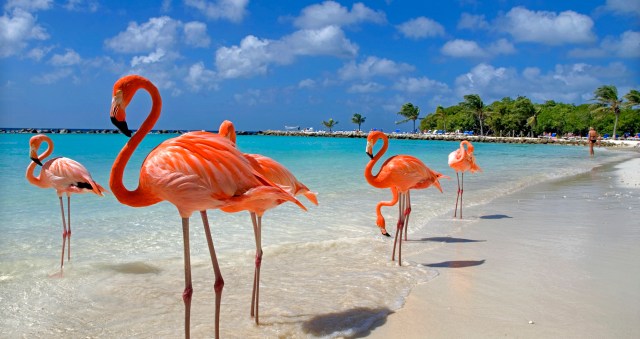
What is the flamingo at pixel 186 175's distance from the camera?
2.98 m

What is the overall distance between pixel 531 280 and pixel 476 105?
8223 cm

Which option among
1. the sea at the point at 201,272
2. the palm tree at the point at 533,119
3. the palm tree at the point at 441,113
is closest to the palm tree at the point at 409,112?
the palm tree at the point at 441,113

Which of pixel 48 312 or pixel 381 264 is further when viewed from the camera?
pixel 381 264

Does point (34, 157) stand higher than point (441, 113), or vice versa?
point (441, 113)

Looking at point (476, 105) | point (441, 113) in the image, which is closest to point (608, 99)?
point (476, 105)

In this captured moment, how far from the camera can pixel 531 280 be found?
15.3 feet

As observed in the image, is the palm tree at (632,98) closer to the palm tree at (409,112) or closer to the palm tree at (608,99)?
the palm tree at (608,99)

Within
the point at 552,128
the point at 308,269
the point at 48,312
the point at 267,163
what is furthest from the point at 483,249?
the point at 552,128

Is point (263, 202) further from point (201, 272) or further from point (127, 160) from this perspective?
point (201, 272)

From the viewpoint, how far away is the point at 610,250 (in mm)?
5668

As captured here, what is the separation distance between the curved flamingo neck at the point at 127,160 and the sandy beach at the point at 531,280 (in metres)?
1.98

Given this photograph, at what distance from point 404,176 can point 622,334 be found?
119 inches

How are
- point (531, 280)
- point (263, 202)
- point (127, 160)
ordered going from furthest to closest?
point (531, 280), point (263, 202), point (127, 160)

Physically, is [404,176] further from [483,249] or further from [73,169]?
[73,169]
